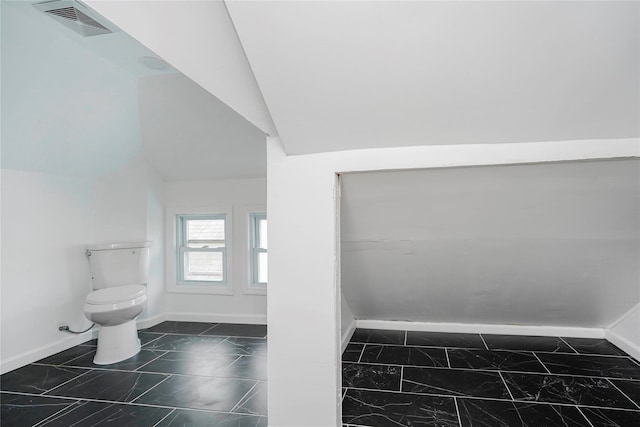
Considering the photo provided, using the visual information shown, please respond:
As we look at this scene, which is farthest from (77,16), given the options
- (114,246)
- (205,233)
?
(205,233)

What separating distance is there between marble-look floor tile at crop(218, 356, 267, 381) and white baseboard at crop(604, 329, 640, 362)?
2.65 metres

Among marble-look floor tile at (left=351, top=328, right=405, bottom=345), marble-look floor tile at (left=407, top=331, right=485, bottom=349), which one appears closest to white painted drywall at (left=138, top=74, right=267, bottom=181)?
marble-look floor tile at (left=351, top=328, right=405, bottom=345)

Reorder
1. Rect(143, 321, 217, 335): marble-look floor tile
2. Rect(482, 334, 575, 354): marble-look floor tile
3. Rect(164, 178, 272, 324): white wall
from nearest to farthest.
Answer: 1. Rect(482, 334, 575, 354): marble-look floor tile
2. Rect(143, 321, 217, 335): marble-look floor tile
3. Rect(164, 178, 272, 324): white wall

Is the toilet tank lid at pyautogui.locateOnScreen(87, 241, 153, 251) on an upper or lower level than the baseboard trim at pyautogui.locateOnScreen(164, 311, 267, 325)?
upper

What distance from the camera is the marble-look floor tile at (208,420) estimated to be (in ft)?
6.03

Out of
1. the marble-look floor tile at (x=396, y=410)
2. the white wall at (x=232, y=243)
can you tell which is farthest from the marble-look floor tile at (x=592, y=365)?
the white wall at (x=232, y=243)

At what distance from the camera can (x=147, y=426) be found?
6.02 ft

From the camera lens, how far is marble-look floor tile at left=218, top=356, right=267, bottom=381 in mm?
2407

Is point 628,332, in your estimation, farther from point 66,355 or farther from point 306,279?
point 66,355

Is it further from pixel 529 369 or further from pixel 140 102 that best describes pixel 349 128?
pixel 140 102

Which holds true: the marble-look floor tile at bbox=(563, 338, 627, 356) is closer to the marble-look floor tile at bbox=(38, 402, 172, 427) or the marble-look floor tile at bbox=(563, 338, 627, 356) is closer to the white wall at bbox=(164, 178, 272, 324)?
the white wall at bbox=(164, 178, 272, 324)

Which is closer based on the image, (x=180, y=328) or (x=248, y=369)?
(x=248, y=369)

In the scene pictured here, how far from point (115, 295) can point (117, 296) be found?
3 cm

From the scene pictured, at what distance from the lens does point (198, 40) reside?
1.05 meters
